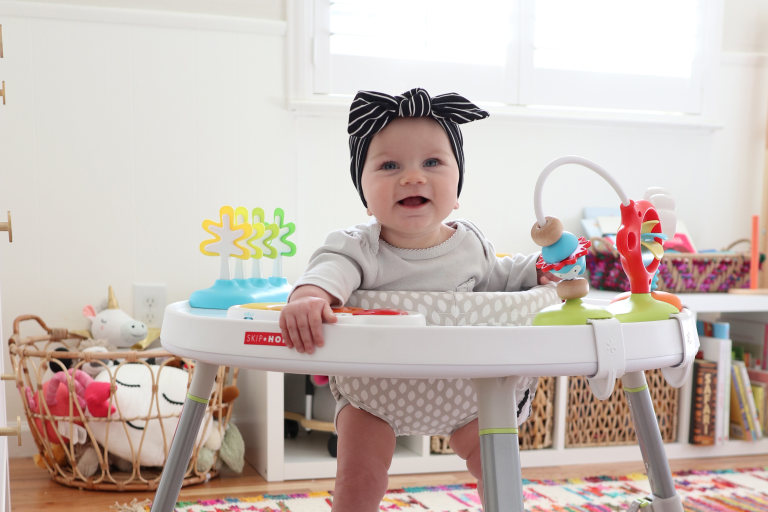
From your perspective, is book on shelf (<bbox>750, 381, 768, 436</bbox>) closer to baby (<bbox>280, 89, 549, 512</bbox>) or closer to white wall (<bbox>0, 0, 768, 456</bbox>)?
white wall (<bbox>0, 0, 768, 456</bbox>)

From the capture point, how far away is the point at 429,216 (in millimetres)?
912

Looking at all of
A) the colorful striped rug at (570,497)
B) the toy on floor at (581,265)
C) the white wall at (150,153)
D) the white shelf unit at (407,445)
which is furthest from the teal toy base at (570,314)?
the white wall at (150,153)

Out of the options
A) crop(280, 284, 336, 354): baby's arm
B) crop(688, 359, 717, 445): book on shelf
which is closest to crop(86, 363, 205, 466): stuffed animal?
crop(280, 284, 336, 354): baby's arm

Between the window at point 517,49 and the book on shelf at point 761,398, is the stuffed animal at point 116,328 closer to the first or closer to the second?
the window at point 517,49

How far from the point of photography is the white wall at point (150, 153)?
6.07ft

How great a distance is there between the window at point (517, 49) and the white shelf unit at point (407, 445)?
0.57 m

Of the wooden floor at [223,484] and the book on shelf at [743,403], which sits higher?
the book on shelf at [743,403]

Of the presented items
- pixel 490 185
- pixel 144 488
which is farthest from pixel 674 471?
pixel 144 488

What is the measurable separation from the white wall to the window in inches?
3.8

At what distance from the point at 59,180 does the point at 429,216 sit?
1.26 metres

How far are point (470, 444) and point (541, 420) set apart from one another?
0.94m

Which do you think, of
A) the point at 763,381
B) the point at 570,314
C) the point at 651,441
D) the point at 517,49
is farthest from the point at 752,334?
the point at 570,314

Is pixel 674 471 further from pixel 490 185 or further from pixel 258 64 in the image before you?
pixel 258 64

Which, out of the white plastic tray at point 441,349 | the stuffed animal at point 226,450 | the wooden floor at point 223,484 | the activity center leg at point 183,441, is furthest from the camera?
the stuffed animal at point 226,450
